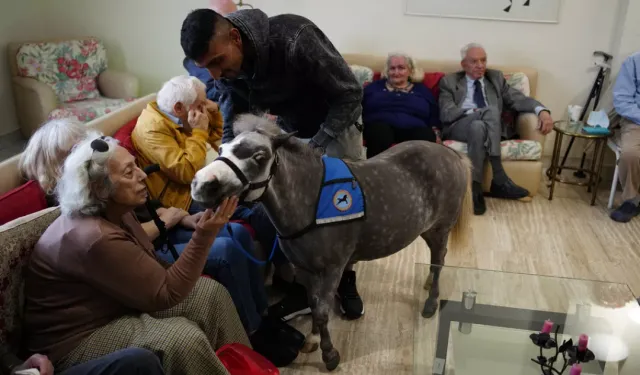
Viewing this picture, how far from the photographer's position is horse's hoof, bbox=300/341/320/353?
220 centimetres

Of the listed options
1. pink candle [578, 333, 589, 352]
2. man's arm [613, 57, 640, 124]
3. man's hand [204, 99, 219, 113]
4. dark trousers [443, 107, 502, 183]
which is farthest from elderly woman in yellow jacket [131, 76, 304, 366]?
man's arm [613, 57, 640, 124]

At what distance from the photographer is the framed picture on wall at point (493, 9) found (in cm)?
410

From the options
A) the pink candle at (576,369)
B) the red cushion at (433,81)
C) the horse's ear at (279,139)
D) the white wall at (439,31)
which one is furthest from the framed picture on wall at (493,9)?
the pink candle at (576,369)

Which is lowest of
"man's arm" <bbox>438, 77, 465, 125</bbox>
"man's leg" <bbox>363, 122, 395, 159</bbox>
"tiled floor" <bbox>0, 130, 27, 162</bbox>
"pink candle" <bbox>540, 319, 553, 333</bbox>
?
"tiled floor" <bbox>0, 130, 27, 162</bbox>

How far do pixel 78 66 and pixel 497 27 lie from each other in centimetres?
346

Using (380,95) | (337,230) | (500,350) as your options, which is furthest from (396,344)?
(380,95)

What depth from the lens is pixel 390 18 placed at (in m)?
4.31

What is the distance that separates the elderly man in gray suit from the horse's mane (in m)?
2.11

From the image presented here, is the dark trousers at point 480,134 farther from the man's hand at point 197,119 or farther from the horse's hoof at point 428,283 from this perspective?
the man's hand at point 197,119

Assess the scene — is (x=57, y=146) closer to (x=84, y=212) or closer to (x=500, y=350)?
(x=84, y=212)

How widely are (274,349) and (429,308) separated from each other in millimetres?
639

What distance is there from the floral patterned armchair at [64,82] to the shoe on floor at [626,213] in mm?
3732

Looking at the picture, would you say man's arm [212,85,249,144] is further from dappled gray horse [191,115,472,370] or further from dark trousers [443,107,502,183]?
dark trousers [443,107,502,183]

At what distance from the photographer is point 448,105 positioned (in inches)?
153
